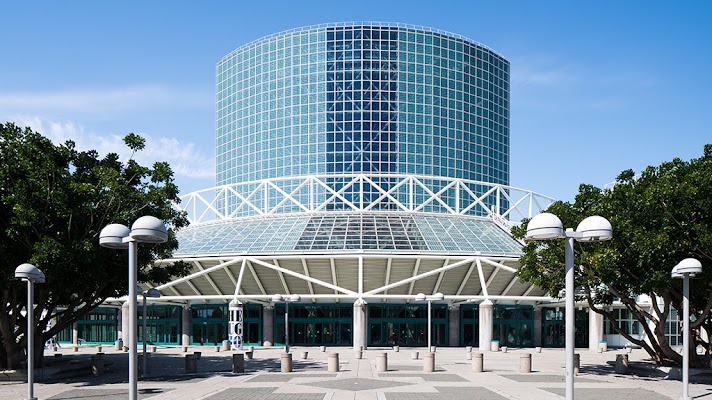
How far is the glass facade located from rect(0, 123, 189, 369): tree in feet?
281

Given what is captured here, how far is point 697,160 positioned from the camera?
34594 mm

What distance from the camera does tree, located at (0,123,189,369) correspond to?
32469mm

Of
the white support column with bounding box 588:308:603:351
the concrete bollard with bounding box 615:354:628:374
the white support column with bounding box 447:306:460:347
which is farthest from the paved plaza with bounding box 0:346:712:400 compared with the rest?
the white support column with bounding box 588:308:603:351

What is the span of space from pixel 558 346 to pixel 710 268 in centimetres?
4485

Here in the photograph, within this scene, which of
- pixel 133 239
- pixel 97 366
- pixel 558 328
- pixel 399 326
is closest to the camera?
pixel 133 239

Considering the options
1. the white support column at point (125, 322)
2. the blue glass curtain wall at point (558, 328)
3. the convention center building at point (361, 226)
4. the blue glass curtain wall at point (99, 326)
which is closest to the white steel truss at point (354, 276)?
the convention center building at point (361, 226)

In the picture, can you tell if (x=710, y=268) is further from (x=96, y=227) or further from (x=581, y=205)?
(x=96, y=227)

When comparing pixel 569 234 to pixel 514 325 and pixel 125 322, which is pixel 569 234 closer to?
pixel 514 325

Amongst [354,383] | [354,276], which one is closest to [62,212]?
[354,383]

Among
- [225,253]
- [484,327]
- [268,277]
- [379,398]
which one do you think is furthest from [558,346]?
[379,398]

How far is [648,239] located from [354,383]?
1493 centimetres

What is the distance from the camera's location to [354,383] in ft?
107

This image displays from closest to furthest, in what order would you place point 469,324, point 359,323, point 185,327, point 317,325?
point 359,323 < point 317,325 < point 469,324 < point 185,327

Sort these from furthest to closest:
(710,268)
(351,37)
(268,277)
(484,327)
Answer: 1. (351,37)
2. (268,277)
3. (484,327)
4. (710,268)
